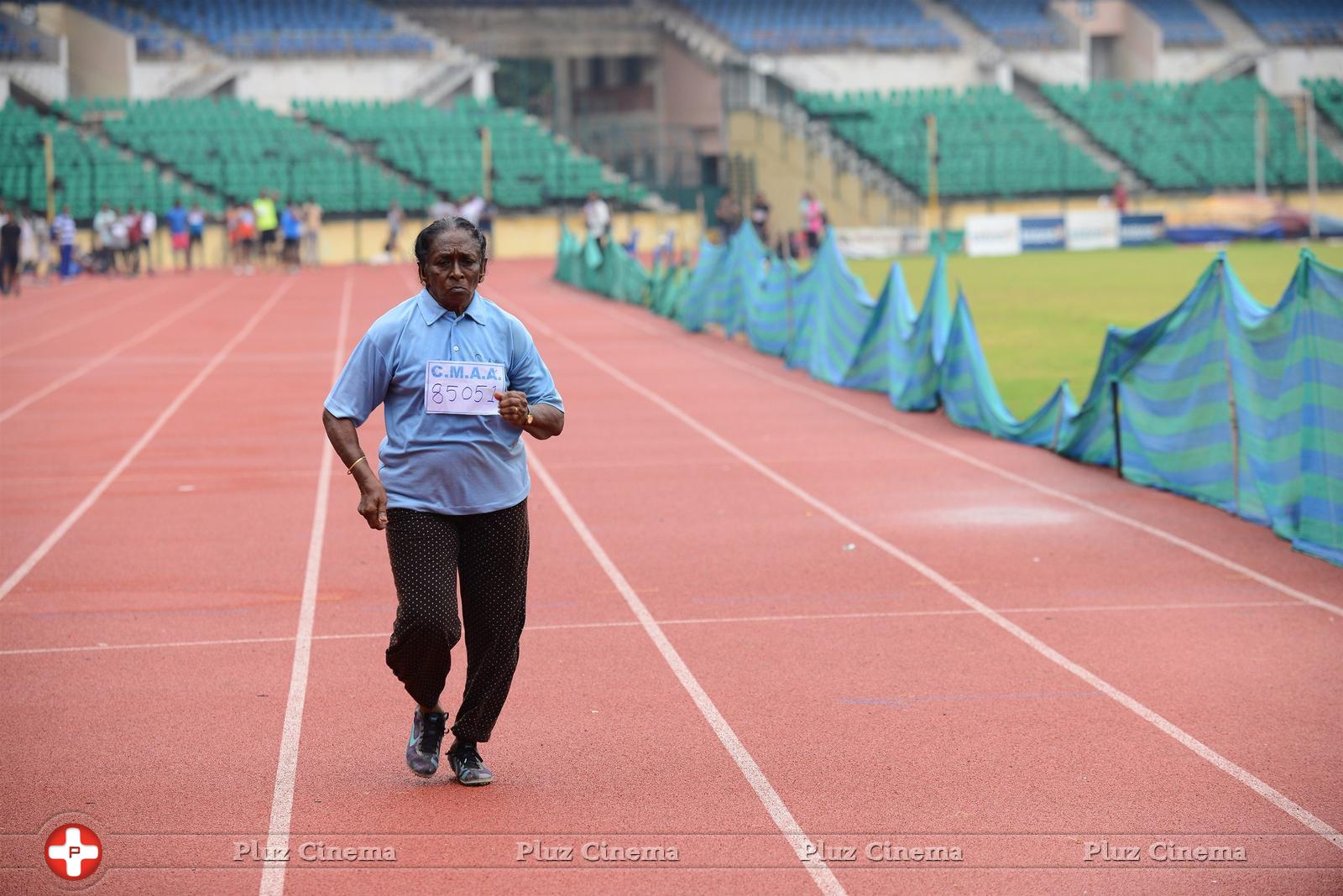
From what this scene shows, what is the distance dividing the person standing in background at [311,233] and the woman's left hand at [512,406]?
4086 cm

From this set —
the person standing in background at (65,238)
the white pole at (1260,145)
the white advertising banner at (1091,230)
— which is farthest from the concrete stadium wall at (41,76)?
the white pole at (1260,145)

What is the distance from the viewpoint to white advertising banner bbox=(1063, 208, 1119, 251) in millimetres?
45031

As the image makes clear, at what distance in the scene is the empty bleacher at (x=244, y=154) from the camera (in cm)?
4762

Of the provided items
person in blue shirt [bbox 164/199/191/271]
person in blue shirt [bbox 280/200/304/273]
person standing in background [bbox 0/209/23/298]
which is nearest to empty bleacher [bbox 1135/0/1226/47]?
person in blue shirt [bbox 280/200/304/273]

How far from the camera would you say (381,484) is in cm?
575

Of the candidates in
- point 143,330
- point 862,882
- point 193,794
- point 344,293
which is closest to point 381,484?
point 193,794

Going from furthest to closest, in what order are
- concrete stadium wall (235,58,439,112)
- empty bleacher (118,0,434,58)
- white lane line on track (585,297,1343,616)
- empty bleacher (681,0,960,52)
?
empty bleacher (681,0,960,52) → empty bleacher (118,0,434,58) → concrete stadium wall (235,58,439,112) → white lane line on track (585,297,1343,616)

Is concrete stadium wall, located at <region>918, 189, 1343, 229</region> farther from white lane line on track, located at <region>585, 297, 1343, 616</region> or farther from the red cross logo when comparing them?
the red cross logo

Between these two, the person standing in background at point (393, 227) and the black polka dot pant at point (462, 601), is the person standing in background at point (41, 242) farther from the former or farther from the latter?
the black polka dot pant at point (462, 601)

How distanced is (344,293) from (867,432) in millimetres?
21149

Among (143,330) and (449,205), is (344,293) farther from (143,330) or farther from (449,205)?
(449,205)

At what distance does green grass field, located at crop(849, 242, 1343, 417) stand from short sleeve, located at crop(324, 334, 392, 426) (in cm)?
1140

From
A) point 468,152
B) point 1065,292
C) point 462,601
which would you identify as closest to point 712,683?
point 462,601

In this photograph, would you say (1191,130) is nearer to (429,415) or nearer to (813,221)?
(813,221)
